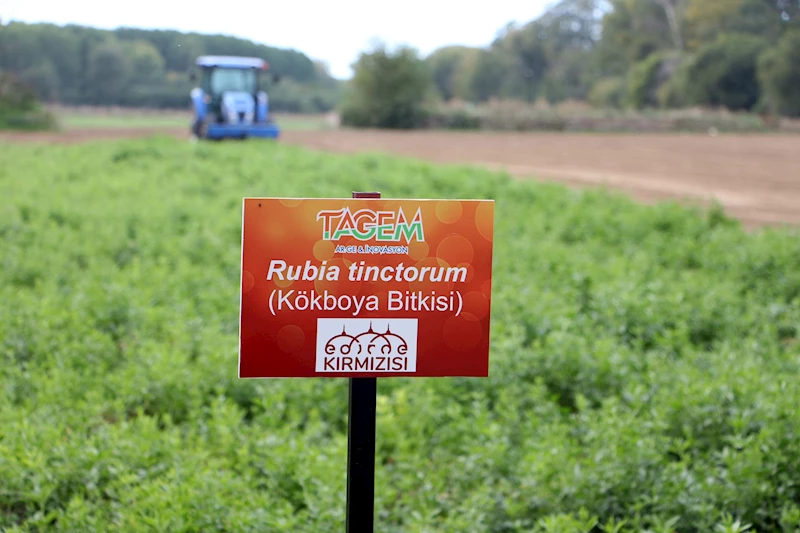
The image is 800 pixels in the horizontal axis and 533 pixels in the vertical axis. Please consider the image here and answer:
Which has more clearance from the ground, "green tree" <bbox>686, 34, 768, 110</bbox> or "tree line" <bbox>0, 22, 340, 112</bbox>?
"green tree" <bbox>686, 34, 768, 110</bbox>

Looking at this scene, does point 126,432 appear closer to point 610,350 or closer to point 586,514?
point 586,514

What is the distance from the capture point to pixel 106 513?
4.10m

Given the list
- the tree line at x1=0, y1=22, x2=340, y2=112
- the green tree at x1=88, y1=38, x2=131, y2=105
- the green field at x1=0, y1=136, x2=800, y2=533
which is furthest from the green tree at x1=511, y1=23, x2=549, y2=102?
the green field at x1=0, y1=136, x2=800, y2=533

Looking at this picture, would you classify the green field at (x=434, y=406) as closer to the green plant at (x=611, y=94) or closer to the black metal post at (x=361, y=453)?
the black metal post at (x=361, y=453)

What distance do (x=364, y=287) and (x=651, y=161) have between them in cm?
3068

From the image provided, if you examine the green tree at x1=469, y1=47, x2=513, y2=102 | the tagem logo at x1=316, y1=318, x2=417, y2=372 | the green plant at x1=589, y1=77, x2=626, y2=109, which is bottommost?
the tagem logo at x1=316, y1=318, x2=417, y2=372

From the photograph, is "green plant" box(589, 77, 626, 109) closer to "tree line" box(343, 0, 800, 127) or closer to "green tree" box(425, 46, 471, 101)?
"tree line" box(343, 0, 800, 127)

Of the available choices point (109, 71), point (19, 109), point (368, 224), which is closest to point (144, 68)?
point (109, 71)

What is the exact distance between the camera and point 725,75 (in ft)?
212

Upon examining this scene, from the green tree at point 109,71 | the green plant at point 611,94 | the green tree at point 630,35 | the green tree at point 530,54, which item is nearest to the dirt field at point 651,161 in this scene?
the green tree at point 109,71

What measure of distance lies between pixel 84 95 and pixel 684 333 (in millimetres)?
54530

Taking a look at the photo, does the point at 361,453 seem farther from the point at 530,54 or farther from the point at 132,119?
the point at 530,54

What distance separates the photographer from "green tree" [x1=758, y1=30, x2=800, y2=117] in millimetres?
56938

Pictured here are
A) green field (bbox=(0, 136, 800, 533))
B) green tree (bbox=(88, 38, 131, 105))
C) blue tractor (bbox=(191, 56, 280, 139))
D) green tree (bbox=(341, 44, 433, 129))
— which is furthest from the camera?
green tree (bbox=(341, 44, 433, 129))
